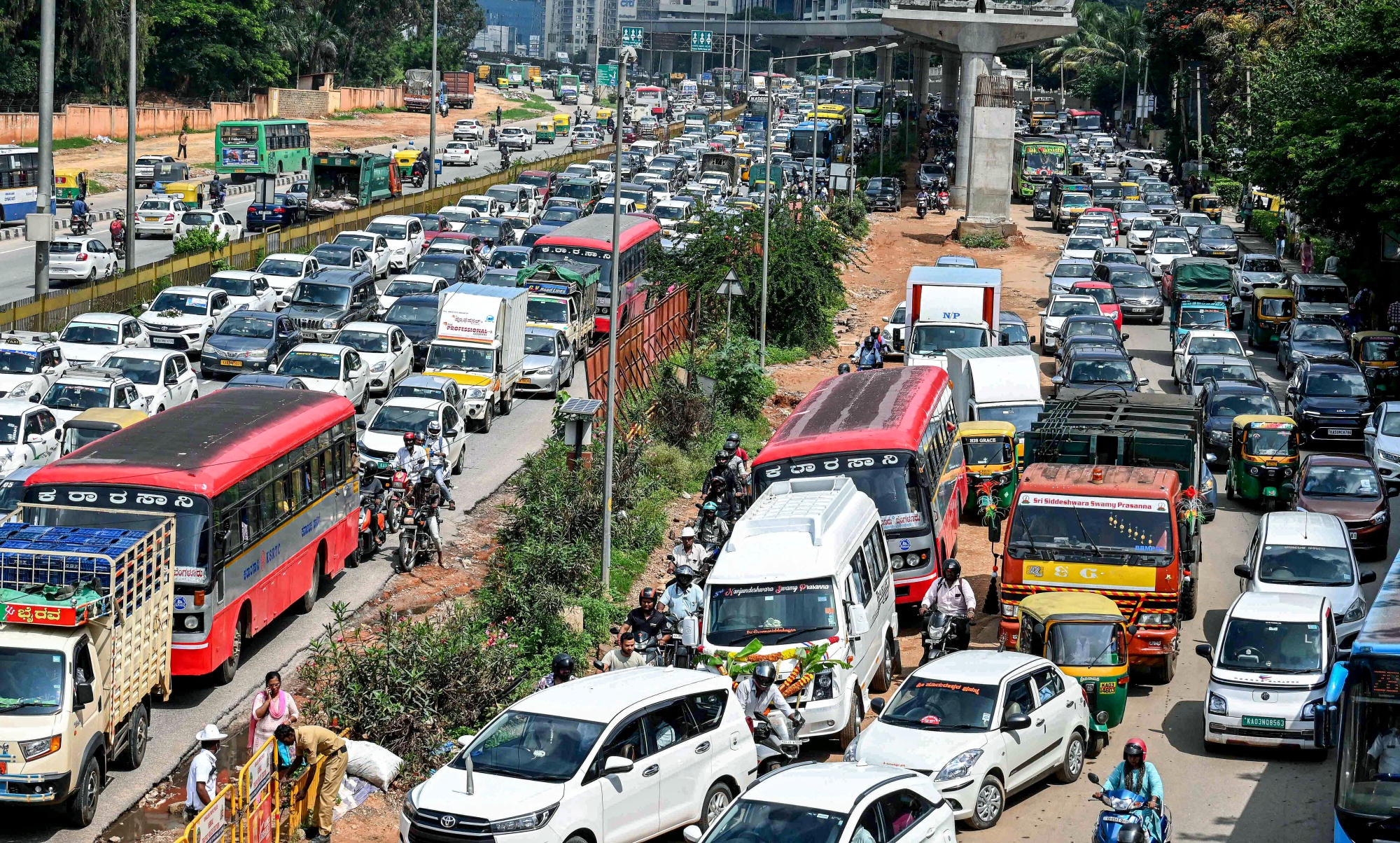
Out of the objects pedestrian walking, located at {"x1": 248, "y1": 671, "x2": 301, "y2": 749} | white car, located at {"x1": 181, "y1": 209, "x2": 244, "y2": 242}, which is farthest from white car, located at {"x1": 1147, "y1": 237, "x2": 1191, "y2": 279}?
pedestrian walking, located at {"x1": 248, "y1": 671, "x2": 301, "y2": 749}

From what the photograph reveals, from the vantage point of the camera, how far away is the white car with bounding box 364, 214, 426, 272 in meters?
51.3

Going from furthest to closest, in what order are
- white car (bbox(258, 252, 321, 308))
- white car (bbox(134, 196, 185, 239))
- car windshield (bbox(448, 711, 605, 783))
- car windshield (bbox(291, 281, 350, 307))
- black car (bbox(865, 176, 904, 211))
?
black car (bbox(865, 176, 904, 211)) < white car (bbox(134, 196, 185, 239)) < white car (bbox(258, 252, 321, 308)) < car windshield (bbox(291, 281, 350, 307)) < car windshield (bbox(448, 711, 605, 783))

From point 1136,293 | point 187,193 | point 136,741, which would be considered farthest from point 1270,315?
point 187,193

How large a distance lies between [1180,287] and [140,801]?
126ft

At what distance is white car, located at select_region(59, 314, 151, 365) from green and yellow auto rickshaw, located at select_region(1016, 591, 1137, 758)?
71.3 feet

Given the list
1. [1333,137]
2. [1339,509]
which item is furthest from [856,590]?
[1333,137]

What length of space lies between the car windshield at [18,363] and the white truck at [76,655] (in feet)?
48.5

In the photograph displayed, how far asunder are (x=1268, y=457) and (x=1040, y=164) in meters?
55.7

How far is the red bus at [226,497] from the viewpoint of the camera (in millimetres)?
18406

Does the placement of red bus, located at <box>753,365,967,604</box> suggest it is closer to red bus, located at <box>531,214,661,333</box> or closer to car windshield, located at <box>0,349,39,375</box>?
car windshield, located at <box>0,349,39,375</box>

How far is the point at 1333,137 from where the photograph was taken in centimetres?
4156

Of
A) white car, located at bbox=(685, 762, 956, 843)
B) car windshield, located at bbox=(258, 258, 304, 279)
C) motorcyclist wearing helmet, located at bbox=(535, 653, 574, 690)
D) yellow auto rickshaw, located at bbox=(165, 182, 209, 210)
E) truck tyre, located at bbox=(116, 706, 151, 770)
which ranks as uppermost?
yellow auto rickshaw, located at bbox=(165, 182, 209, 210)

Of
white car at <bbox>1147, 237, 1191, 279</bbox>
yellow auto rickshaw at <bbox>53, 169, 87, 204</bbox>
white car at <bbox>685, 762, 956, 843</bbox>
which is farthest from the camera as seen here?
yellow auto rickshaw at <bbox>53, 169, 87, 204</bbox>

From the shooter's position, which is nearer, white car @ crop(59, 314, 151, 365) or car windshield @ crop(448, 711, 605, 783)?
car windshield @ crop(448, 711, 605, 783)
